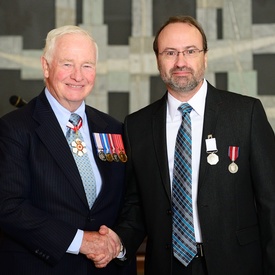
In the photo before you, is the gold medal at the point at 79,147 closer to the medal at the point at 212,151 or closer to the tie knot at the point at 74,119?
the tie knot at the point at 74,119

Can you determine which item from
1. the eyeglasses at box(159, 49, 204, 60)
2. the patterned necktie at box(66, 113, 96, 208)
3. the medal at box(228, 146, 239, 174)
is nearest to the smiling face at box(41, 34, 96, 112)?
the patterned necktie at box(66, 113, 96, 208)

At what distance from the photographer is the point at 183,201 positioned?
280 cm

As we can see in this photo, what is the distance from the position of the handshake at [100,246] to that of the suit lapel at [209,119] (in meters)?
0.47

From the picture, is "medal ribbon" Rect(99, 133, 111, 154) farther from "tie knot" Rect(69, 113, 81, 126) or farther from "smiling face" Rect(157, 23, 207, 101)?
"smiling face" Rect(157, 23, 207, 101)

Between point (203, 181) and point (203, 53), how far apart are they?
0.63 metres

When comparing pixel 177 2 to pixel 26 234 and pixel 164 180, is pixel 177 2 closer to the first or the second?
pixel 164 180

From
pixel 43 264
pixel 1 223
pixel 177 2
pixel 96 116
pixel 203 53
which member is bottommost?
pixel 43 264

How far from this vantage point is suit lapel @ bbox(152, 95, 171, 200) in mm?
2855

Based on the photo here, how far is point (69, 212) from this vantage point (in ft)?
8.95

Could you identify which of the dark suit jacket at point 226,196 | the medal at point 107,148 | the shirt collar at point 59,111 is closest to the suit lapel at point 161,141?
the dark suit jacket at point 226,196

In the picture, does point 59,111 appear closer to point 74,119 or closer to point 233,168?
point 74,119

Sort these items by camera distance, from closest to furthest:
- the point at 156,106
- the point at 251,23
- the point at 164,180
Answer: the point at 164,180, the point at 156,106, the point at 251,23

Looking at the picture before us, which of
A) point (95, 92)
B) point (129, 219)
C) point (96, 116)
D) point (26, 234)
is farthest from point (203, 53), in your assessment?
point (95, 92)

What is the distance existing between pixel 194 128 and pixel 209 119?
8 centimetres
